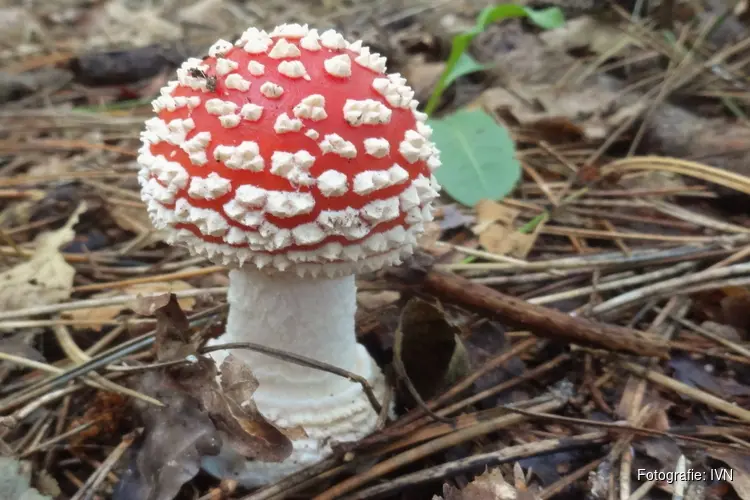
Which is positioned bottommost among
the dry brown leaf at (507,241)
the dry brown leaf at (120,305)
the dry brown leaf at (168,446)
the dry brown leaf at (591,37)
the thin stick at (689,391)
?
the thin stick at (689,391)

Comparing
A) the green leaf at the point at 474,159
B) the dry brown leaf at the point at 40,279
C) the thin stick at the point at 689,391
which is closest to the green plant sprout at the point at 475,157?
the green leaf at the point at 474,159

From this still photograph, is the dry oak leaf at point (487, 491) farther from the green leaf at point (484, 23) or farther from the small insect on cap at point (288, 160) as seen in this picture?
the green leaf at point (484, 23)

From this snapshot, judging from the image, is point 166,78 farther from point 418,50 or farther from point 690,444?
point 690,444

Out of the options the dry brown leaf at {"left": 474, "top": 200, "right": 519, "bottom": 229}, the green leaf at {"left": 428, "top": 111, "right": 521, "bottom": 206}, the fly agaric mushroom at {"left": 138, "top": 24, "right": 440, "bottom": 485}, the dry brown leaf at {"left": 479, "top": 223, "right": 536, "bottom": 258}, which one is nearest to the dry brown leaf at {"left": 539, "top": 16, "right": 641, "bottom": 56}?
the green leaf at {"left": 428, "top": 111, "right": 521, "bottom": 206}

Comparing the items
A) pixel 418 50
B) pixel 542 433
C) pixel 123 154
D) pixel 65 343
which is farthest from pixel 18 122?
pixel 542 433

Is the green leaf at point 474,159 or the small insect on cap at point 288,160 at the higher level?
the small insect on cap at point 288,160

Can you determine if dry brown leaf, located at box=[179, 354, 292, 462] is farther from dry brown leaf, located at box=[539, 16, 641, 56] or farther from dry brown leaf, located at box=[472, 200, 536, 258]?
dry brown leaf, located at box=[539, 16, 641, 56]

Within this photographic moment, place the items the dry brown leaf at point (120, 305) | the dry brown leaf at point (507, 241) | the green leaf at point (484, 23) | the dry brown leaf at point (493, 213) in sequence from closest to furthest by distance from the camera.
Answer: the dry brown leaf at point (120, 305) < the dry brown leaf at point (507, 241) < the dry brown leaf at point (493, 213) < the green leaf at point (484, 23)

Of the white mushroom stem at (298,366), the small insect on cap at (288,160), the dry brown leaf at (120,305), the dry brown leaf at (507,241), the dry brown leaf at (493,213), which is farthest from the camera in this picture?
the dry brown leaf at (493,213)
